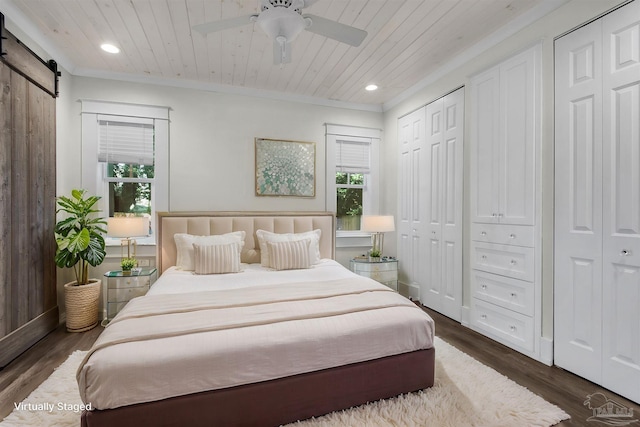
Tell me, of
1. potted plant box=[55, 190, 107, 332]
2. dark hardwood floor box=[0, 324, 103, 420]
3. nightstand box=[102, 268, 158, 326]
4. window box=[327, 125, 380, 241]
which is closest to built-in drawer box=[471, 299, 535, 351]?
window box=[327, 125, 380, 241]

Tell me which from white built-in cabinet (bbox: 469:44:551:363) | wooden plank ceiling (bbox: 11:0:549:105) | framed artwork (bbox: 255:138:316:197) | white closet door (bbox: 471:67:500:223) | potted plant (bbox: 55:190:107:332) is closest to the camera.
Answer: wooden plank ceiling (bbox: 11:0:549:105)

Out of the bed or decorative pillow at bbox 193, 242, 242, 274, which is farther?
decorative pillow at bbox 193, 242, 242, 274

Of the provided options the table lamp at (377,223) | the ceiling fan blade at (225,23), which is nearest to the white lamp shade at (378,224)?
the table lamp at (377,223)

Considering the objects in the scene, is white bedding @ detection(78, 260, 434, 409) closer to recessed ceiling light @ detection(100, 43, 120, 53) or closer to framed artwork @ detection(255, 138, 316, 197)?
framed artwork @ detection(255, 138, 316, 197)

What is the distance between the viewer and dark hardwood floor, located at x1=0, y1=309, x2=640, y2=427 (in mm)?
1952

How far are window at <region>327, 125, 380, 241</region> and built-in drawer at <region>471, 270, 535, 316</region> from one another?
187 cm

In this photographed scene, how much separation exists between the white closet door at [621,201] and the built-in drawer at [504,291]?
539 mm

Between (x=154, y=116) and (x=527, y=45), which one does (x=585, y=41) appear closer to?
(x=527, y=45)

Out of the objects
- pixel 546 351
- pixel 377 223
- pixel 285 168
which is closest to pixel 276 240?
pixel 285 168

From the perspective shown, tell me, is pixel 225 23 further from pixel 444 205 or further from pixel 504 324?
pixel 504 324

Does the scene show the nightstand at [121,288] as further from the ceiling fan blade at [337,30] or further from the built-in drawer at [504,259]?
the built-in drawer at [504,259]

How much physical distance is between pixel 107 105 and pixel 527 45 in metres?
4.22

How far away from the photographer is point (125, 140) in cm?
363

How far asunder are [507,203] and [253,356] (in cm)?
243
